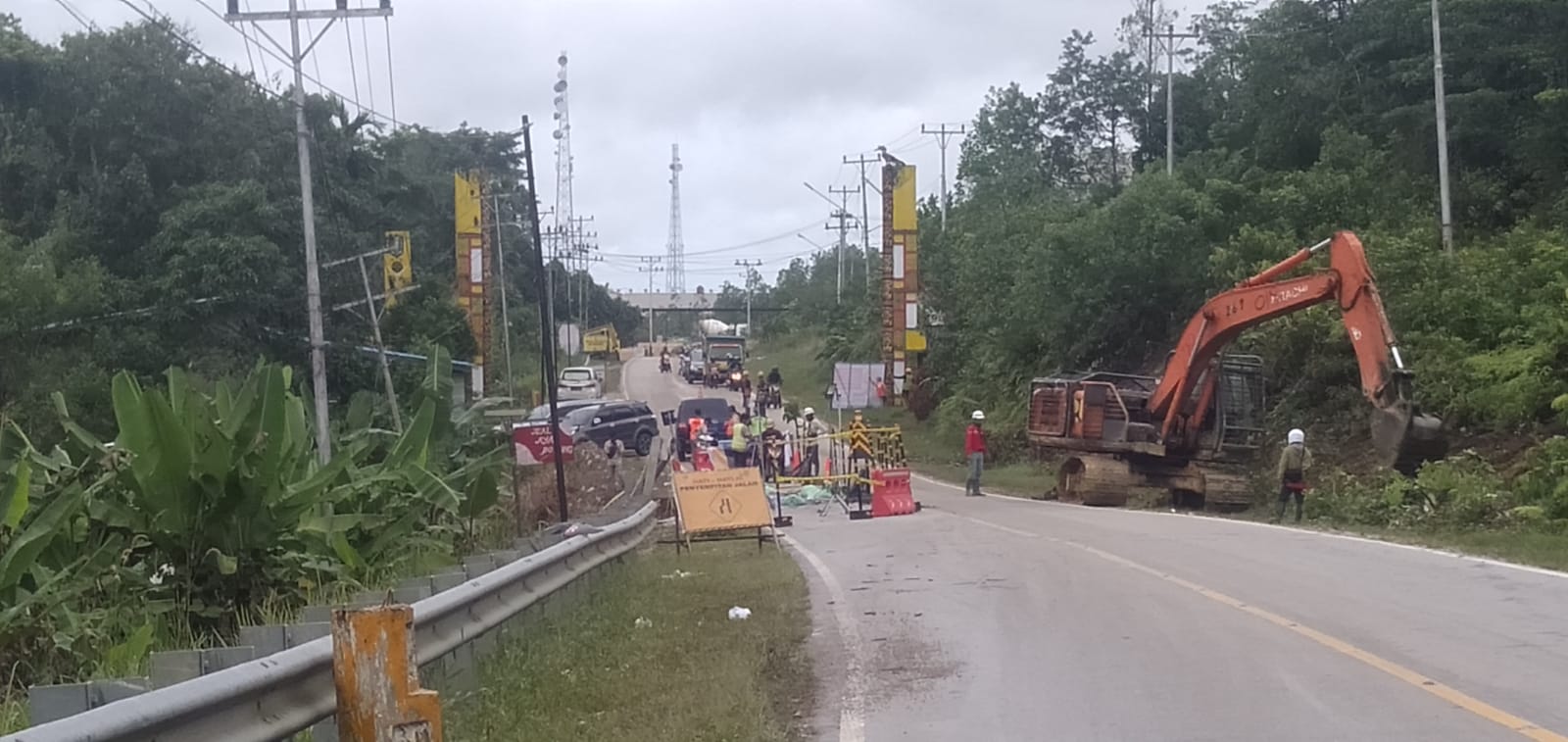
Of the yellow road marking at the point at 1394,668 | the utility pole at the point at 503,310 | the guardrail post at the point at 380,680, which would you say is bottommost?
the yellow road marking at the point at 1394,668

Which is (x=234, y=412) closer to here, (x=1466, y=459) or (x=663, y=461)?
(x=1466, y=459)

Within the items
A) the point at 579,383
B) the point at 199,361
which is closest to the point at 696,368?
the point at 579,383

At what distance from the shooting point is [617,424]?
47594 mm

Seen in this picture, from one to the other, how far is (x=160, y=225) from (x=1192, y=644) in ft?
128

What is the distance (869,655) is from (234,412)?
4648 mm

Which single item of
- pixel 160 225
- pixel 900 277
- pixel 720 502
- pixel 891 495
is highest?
pixel 160 225

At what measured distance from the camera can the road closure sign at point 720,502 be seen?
67.8 ft

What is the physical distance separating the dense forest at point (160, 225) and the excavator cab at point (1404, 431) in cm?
2476

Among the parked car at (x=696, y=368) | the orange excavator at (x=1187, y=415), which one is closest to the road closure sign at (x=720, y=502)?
the orange excavator at (x=1187, y=415)

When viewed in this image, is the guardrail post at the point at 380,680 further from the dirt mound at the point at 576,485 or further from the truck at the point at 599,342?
the truck at the point at 599,342

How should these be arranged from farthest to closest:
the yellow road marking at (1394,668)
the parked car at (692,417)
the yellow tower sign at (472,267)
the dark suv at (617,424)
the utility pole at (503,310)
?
the utility pole at (503,310) < the yellow tower sign at (472,267) < the dark suv at (617,424) < the parked car at (692,417) < the yellow road marking at (1394,668)

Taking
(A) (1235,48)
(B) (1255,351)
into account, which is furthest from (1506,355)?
(A) (1235,48)

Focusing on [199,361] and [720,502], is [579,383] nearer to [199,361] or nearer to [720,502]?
[199,361]

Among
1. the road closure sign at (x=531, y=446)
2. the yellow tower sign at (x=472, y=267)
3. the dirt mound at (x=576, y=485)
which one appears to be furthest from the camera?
the yellow tower sign at (x=472, y=267)
